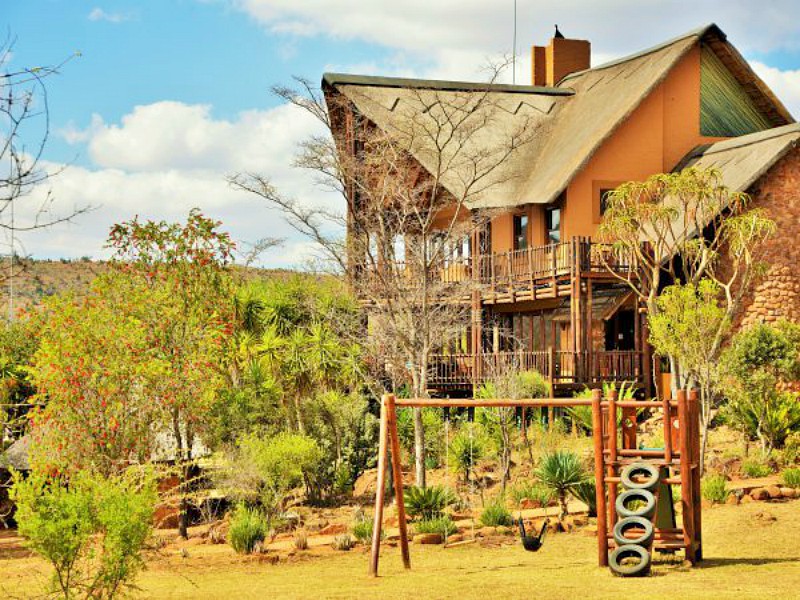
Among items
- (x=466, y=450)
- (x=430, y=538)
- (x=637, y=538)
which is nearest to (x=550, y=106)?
(x=466, y=450)

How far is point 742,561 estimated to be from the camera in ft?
47.4

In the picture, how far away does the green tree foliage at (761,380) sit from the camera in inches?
935

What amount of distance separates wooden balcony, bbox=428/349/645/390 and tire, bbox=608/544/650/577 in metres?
15.1

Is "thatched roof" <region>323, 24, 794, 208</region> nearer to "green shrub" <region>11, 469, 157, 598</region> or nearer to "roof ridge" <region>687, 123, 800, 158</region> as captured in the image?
"roof ridge" <region>687, 123, 800, 158</region>

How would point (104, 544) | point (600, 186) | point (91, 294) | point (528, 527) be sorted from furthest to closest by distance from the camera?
point (600, 186), point (91, 294), point (528, 527), point (104, 544)

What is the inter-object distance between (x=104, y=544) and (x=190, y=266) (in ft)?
39.5

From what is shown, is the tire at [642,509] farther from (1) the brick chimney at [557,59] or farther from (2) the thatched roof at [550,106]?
(1) the brick chimney at [557,59]

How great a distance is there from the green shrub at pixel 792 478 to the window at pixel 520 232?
17.1 m

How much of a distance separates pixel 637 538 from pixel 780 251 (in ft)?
59.7

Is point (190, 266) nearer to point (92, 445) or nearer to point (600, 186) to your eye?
point (92, 445)

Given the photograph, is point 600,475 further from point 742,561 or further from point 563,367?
point 563,367

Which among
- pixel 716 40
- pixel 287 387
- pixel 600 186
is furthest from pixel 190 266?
pixel 716 40

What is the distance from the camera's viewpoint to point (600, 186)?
3394cm

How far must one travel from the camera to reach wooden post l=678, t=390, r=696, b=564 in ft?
44.8
